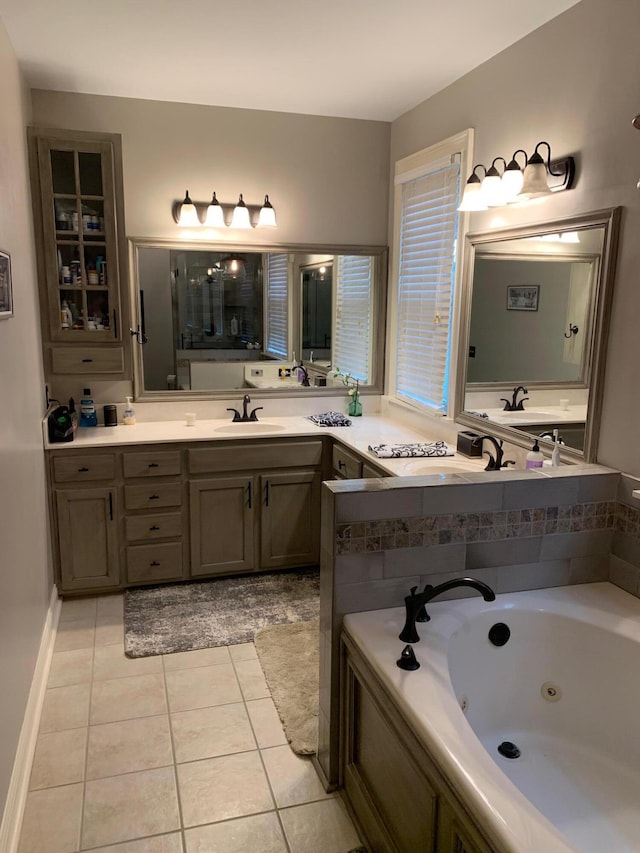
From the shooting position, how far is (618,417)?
2.23 metres

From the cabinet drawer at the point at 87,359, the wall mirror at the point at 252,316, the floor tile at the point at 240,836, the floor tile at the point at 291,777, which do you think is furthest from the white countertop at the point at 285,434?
the floor tile at the point at 240,836

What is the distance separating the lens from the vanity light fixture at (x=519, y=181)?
2379mm

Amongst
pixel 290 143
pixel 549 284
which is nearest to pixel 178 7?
pixel 290 143

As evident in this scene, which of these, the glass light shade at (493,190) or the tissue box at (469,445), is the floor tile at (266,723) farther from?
the glass light shade at (493,190)

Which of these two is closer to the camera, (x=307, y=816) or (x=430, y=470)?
(x=307, y=816)

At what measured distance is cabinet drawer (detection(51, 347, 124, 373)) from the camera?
334cm

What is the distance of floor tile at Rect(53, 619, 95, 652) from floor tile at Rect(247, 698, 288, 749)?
0.93 metres

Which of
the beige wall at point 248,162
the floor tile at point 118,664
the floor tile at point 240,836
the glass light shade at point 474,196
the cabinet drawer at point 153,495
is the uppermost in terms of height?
the beige wall at point 248,162

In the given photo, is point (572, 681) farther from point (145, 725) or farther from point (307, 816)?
point (145, 725)

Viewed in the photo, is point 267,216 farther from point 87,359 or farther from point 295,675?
point 295,675

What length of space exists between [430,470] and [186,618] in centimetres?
144

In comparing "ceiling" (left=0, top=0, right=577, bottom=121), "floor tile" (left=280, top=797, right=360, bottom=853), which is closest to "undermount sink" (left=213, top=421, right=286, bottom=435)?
"ceiling" (left=0, top=0, right=577, bottom=121)

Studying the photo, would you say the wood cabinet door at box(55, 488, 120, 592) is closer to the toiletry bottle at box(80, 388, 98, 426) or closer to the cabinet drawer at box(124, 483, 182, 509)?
the cabinet drawer at box(124, 483, 182, 509)

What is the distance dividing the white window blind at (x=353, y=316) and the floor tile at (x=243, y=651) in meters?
1.92
